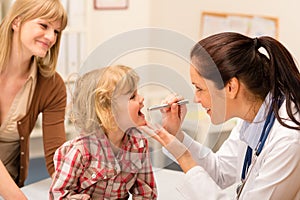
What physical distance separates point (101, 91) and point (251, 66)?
426 millimetres

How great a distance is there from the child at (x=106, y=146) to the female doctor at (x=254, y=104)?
113 millimetres

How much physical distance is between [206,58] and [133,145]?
0.32 m

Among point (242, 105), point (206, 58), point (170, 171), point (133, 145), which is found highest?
point (206, 58)

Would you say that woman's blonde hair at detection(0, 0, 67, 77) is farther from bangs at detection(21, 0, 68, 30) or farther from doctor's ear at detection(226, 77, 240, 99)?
doctor's ear at detection(226, 77, 240, 99)

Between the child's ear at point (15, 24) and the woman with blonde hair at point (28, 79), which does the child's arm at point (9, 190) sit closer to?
the woman with blonde hair at point (28, 79)

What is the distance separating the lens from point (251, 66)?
58.6 inches

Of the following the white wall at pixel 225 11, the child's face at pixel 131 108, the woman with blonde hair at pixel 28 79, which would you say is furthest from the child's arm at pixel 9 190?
the white wall at pixel 225 11

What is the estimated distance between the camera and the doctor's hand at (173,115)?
1.59 metres

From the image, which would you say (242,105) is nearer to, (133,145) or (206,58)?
(206,58)

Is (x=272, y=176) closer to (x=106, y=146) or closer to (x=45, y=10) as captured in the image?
(x=106, y=146)

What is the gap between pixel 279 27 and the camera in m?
3.32

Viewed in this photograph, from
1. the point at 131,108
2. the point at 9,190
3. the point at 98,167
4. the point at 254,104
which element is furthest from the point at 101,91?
the point at 9,190

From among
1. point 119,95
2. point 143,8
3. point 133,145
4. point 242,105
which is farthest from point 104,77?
point 143,8

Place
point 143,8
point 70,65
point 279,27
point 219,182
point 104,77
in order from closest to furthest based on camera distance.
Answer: point 104,77
point 219,182
point 279,27
point 70,65
point 143,8
